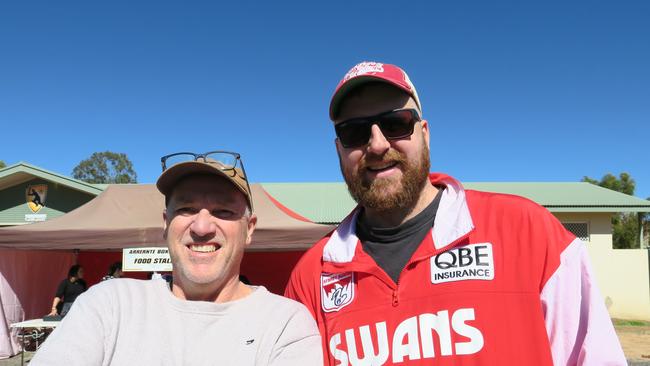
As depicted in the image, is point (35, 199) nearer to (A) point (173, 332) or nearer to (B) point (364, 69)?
(A) point (173, 332)

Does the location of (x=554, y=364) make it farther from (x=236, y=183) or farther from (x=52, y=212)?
(x=52, y=212)

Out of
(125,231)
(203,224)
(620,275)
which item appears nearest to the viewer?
(203,224)

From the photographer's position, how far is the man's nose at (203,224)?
187 centimetres

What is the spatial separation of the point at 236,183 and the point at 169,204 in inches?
13.5

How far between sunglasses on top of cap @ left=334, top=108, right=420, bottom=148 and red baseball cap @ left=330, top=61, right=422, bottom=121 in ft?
0.33

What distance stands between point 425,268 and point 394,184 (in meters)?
0.36

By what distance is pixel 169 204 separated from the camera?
202cm

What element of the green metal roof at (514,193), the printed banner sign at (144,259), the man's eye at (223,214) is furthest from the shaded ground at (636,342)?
the man's eye at (223,214)

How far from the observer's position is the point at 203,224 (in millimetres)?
1880

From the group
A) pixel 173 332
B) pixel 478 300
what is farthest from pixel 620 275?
pixel 173 332

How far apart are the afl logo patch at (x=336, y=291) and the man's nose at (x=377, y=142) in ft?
1.74

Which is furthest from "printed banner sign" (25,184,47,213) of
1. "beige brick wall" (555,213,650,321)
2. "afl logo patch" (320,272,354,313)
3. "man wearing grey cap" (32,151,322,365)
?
"beige brick wall" (555,213,650,321)

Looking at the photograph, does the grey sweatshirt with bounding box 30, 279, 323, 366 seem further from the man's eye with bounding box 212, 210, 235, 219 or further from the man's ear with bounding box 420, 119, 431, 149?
the man's ear with bounding box 420, 119, 431, 149

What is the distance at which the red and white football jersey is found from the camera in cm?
157
